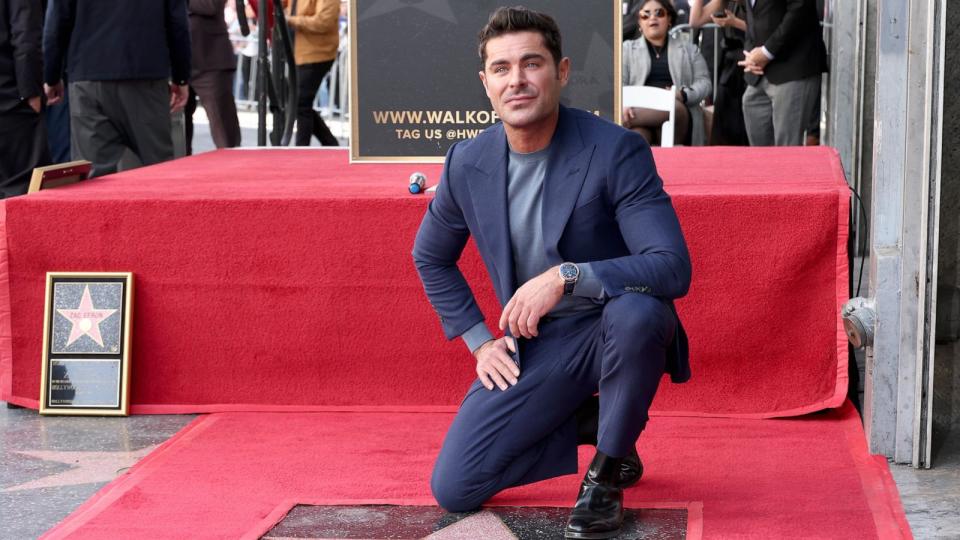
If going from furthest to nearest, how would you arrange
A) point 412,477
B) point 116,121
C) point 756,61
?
point 756,61
point 116,121
point 412,477

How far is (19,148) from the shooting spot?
6.28 m

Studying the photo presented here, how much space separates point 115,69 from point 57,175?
1687 millimetres

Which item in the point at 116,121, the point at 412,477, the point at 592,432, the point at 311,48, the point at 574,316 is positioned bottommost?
the point at 412,477

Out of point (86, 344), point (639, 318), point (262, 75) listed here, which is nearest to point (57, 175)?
point (86, 344)

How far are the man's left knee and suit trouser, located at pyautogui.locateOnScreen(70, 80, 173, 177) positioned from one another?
3596 millimetres

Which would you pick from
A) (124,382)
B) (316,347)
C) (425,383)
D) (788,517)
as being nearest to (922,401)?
(788,517)

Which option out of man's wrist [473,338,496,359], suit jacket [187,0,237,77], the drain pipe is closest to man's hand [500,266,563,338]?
man's wrist [473,338,496,359]

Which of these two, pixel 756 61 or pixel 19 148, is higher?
pixel 756 61

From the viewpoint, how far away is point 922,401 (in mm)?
3561

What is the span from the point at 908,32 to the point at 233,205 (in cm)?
194

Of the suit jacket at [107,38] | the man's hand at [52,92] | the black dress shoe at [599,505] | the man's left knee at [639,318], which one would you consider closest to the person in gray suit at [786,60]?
the suit jacket at [107,38]

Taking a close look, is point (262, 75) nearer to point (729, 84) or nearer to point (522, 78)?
point (729, 84)

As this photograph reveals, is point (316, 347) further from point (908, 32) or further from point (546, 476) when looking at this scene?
point (908, 32)

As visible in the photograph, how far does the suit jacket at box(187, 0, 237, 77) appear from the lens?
26.2 ft
